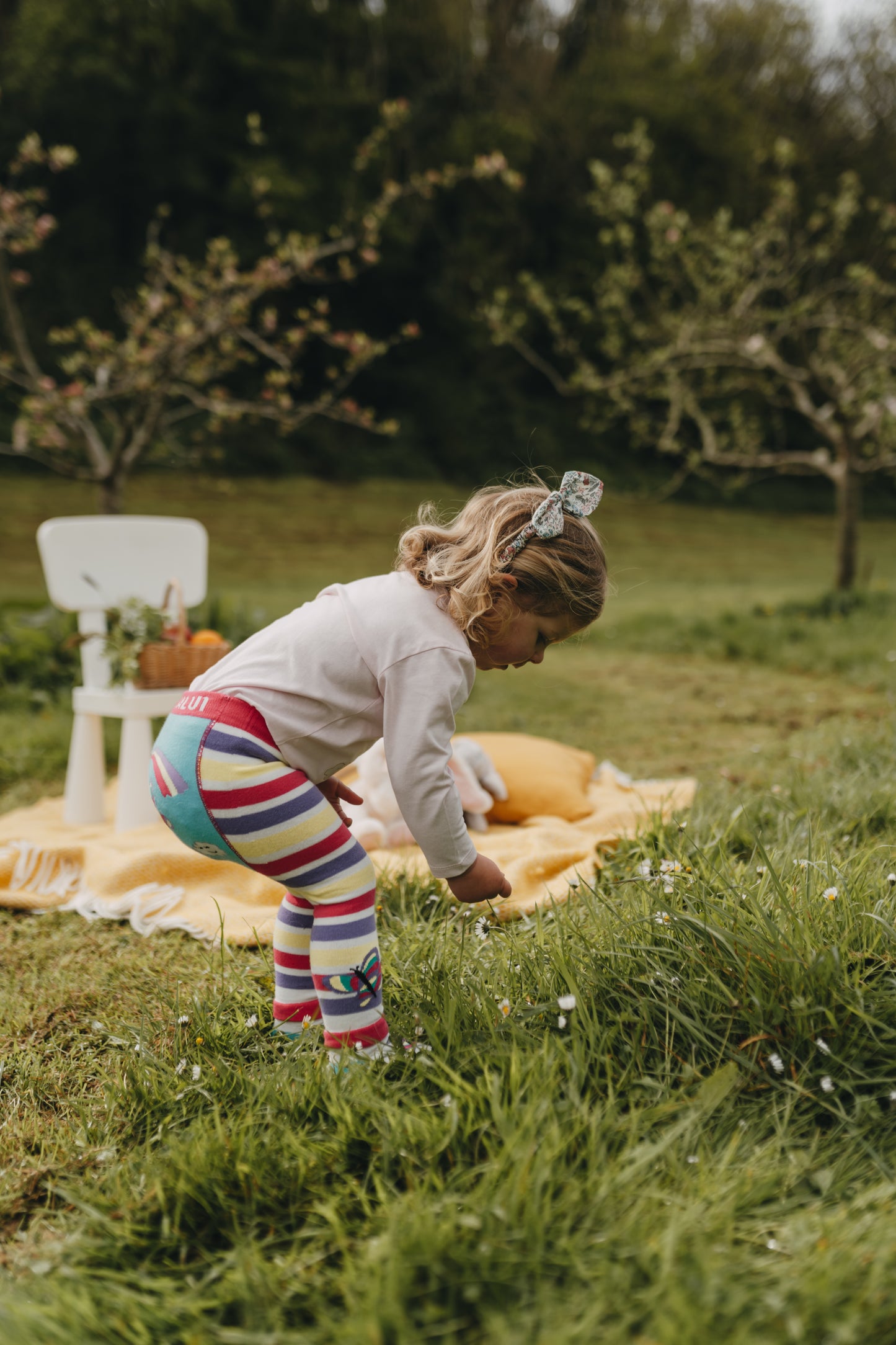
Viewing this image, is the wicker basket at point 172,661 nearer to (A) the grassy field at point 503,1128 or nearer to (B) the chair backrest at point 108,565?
(B) the chair backrest at point 108,565

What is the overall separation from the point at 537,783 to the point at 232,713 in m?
2.15

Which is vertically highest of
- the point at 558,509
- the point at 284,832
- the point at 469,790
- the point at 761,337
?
the point at 761,337

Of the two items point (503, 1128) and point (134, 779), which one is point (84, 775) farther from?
point (503, 1128)

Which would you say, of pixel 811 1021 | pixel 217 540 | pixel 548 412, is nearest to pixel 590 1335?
pixel 811 1021

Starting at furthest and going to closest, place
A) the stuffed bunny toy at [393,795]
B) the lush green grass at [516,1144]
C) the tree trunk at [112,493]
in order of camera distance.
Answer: the tree trunk at [112,493], the stuffed bunny toy at [393,795], the lush green grass at [516,1144]

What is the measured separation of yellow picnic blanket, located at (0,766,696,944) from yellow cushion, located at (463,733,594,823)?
0.08 meters

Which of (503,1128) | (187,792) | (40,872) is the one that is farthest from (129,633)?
(503,1128)

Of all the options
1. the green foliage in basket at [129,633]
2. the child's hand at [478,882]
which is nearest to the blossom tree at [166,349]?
the green foliage in basket at [129,633]

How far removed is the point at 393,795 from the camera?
3.50 metres

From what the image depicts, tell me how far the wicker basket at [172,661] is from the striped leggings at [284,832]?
1.95 meters

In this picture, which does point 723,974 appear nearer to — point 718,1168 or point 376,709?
point 718,1168

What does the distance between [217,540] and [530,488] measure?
1384 centimetres

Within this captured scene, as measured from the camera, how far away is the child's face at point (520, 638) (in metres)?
1.92

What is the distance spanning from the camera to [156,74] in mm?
18516
